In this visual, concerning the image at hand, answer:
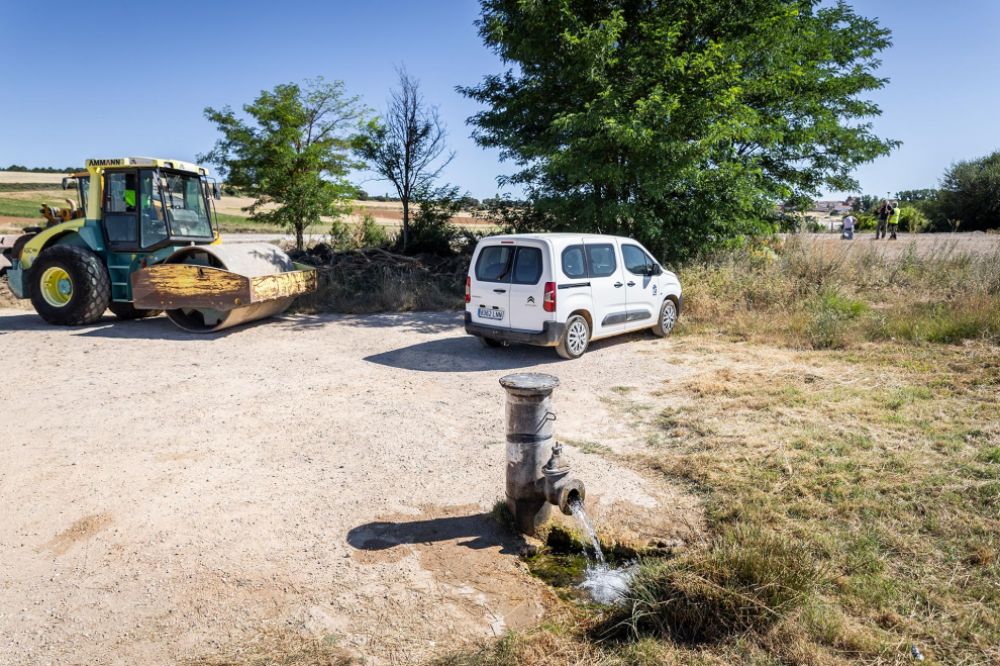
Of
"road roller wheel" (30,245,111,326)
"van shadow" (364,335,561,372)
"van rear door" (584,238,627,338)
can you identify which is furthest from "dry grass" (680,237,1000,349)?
"road roller wheel" (30,245,111,326)

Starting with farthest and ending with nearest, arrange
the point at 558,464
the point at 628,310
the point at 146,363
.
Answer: the point at 628,310 < the point at 146,363 < the point at 558,464

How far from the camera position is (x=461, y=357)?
9961mm

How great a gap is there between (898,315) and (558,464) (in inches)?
357

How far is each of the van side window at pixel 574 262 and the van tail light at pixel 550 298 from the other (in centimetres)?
36

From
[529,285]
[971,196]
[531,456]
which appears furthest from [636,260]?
[971,196]

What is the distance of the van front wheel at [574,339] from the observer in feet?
31.3

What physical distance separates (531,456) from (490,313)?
532cm

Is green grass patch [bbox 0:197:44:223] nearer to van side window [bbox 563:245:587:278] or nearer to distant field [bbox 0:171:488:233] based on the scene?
distant field [bbox 0:171:488:233]

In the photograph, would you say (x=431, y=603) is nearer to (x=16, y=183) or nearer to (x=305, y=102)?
(x=305, y=102)

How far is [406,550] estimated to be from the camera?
429cm

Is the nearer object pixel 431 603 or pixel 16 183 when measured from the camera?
pixel 431 603

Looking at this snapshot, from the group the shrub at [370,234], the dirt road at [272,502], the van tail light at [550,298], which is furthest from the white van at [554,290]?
the shrub at [370,234]

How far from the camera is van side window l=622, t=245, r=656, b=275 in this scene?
34.9 ft

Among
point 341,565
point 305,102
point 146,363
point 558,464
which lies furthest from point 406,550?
point 305,102
